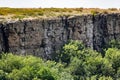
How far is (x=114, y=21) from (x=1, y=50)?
1715cm

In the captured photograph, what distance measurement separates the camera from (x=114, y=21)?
6209 centimetres

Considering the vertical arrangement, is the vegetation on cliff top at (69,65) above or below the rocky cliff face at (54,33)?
below

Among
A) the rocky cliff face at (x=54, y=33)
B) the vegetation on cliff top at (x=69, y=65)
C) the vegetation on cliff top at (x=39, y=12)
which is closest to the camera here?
the vegetation on cliff top at (x=69, y=65)

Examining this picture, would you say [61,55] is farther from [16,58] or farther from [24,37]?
[16,58]

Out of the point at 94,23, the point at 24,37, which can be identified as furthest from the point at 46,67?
the point at 94,23

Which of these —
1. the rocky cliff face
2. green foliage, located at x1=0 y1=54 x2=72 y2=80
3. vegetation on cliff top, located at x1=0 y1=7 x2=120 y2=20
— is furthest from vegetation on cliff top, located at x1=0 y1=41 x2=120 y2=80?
vegetation on cliff top, located at x1=0 y1=7 x2=120 y2=20

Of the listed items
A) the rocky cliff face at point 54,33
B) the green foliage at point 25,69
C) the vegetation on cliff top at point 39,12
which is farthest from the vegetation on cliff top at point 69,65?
the vegetation on cliff top at point 39,12

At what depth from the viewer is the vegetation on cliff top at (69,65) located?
45.6 m

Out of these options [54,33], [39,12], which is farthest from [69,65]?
[39,12]

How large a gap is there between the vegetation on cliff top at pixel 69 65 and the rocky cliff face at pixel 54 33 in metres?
1.14

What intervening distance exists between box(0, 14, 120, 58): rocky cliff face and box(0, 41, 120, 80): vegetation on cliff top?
114 centimetres

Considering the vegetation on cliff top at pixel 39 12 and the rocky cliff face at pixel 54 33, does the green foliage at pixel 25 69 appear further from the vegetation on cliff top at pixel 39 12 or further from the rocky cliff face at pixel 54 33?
the vegetation on cliff top at pixel 39 12

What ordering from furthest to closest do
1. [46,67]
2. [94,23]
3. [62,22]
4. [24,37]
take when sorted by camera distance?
[94,23]
[62,22]
[24,37]
[46,67]

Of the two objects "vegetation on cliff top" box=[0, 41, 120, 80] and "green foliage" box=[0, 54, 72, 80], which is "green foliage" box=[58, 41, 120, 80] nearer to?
"vegetation on cliff top" box=[0, 41, 120, 80]
